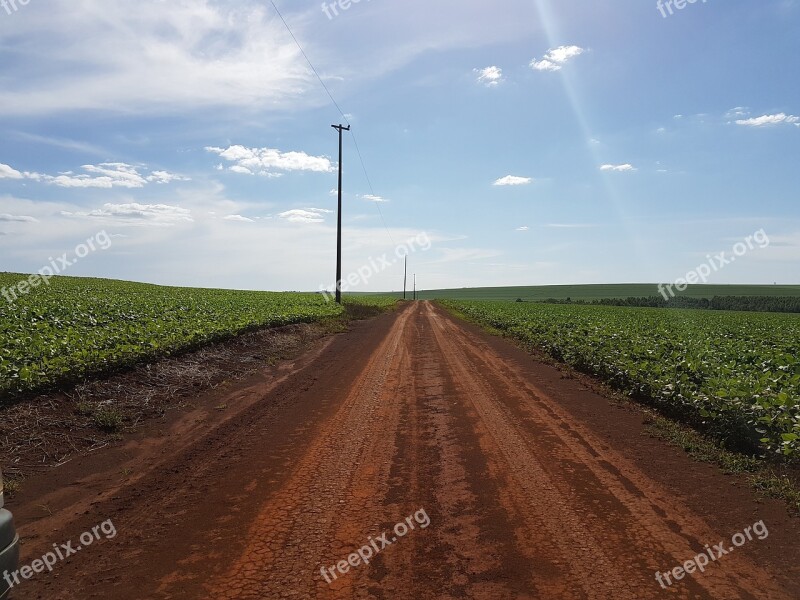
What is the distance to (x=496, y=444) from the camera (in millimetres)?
6949

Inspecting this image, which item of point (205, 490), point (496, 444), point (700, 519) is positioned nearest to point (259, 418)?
point (205, 490)

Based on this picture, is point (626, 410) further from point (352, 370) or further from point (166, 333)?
point (166, 333)
